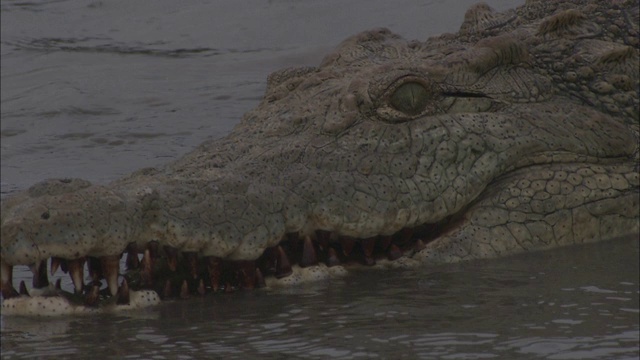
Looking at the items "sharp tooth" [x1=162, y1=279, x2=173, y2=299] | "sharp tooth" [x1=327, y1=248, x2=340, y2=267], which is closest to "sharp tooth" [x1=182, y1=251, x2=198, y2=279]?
"sharp tooth" [x1=162, y1=279, x2=173, y2=299]

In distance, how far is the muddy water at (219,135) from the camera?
497cm

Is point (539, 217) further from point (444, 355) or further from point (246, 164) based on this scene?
point (444, 355)

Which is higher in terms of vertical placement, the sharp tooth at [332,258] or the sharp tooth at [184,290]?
the sharp tooth at [332,258]

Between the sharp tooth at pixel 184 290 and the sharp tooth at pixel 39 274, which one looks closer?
the sharp tooth at pixel 39 274

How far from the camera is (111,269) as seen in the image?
5414 millimetres

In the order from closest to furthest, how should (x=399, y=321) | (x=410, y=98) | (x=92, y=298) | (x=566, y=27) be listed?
1. (x=399, y=321)
2. (x=92, y=298)
3. (x=410, y=98)
4. (x=566, y=27)

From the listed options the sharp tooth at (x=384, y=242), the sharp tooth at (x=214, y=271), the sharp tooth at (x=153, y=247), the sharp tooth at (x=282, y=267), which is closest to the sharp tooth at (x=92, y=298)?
the sharp tooth at (x=153, y=247)

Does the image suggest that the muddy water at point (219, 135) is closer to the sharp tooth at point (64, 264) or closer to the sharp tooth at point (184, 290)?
the sharp tooth at point (184, 290)

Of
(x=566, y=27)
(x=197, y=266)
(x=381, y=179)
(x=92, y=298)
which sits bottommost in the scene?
(x=92, y=298)

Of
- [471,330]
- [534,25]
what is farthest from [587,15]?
[471,330]

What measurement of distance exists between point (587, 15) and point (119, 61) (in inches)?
204

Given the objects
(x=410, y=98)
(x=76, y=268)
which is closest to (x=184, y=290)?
(x=76, y=268)

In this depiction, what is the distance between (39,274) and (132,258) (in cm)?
44

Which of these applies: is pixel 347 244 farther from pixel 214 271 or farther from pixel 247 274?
pixel 214 271
